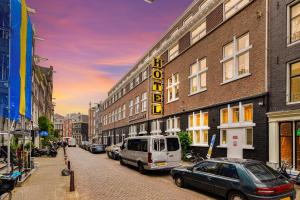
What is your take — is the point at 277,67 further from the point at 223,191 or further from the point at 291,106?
the point at 223,191

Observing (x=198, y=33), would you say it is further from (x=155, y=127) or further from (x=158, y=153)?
(x=155, y=127)

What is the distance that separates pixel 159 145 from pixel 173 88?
11.5 m

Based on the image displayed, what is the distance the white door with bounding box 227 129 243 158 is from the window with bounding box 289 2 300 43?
584cm

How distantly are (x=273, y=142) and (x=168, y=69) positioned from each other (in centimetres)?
1549

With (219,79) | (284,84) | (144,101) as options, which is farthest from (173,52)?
(284,84)

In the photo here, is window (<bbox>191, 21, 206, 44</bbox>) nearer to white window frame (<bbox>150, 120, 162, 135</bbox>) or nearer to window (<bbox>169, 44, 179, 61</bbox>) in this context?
window (<bbox>169, 44, 179, 61</bbox>)

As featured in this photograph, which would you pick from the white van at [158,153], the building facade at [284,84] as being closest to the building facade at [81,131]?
the white van at [158,153]

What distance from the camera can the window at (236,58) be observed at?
16.0 metres

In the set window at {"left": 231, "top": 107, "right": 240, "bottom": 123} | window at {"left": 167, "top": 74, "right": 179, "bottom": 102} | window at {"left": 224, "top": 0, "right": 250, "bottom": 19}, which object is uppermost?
window at {"left": 224, "top": 0, "right": 250, "bottom": 19}

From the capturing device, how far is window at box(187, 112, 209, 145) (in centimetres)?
1992

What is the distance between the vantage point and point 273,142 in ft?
43.5

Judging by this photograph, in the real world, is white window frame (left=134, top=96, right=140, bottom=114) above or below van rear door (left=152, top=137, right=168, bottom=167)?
above

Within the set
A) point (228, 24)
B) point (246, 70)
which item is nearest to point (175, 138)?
point (246, 70)

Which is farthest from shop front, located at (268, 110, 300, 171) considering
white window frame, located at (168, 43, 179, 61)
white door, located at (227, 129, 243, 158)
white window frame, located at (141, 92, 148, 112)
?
white window frame, located at (141, 92, 148, 112)
